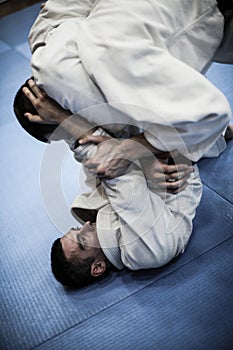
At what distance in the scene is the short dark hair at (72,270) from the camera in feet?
6.09

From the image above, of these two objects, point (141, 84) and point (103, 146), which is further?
point (103, 146)

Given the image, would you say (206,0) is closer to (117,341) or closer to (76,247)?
(76,247)

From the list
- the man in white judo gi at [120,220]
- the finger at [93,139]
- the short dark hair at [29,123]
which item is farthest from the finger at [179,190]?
the short dark hair at [29,123]

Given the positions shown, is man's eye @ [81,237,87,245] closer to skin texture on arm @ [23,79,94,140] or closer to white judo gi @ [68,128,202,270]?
white judo gi @ [68,128,202,270]

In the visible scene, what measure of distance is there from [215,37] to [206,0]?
0.15 m

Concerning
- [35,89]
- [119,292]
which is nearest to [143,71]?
[35,89]

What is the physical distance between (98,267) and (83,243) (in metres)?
0.12

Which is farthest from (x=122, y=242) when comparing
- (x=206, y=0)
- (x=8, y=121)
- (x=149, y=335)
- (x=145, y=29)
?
(x=8, y=121)

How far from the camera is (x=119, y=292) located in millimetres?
1842

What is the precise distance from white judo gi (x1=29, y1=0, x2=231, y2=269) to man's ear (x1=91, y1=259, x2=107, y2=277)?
4 centimetres

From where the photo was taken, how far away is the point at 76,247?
1.87 m

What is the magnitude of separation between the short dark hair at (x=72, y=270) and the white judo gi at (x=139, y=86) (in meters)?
0.11

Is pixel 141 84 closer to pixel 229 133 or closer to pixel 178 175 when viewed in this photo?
pixel 178 175

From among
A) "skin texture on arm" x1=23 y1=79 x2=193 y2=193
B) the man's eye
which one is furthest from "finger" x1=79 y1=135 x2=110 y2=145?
the man's eye
